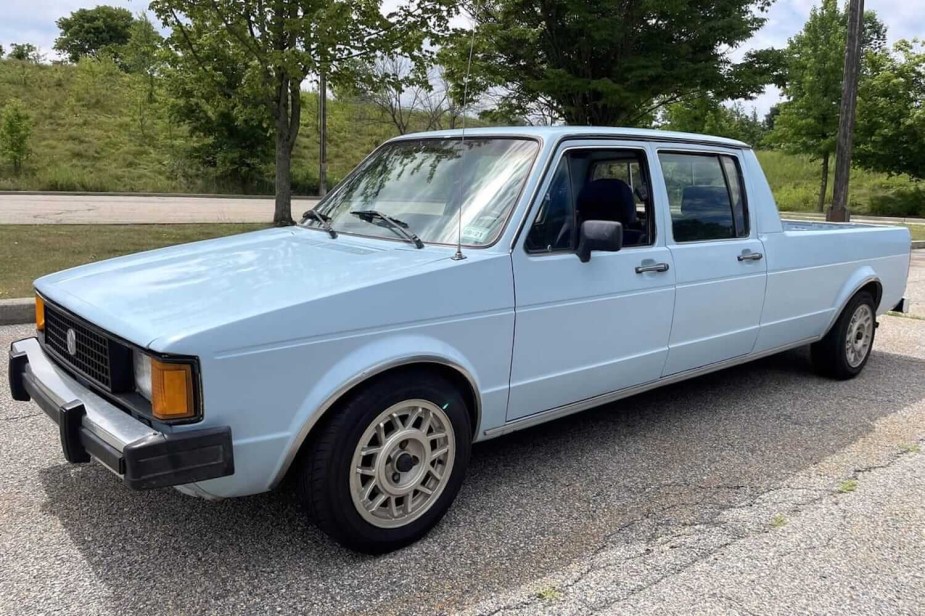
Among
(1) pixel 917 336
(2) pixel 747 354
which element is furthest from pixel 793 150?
(2) pixel 747 354

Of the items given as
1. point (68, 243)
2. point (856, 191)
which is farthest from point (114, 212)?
point (856, 191)

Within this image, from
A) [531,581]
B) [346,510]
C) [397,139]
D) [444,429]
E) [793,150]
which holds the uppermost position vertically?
[793,150]

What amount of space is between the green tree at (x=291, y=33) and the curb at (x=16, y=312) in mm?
6119

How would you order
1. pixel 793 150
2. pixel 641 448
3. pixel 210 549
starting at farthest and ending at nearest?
pixel 793 150 → pixel 641 448 → pixel 210 549

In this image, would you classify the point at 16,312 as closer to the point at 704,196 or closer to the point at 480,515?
the point at 480,515

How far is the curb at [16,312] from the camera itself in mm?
6684

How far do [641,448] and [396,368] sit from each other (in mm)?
1912

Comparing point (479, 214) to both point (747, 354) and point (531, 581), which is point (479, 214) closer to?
point (531, 581)

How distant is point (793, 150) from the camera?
1149 inches

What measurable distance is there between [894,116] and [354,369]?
107 ft

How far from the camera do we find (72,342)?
2.99 m

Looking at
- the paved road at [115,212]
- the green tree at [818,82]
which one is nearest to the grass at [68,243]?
the paved road at [115,212]

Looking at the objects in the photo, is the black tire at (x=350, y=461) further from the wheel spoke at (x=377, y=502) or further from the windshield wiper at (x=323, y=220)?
the windshield wiper at (x=323, y=220)

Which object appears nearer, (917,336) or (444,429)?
(444,429)
